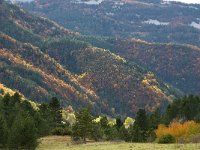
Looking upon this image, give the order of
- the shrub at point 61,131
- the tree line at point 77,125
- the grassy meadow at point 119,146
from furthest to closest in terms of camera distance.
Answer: the shrub at point 61,131 → the tree line at point 77,125 → the grassy meadow at point 119,146

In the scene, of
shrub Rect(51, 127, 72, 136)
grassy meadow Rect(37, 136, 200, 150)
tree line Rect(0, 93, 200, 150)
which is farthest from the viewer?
shrub Rect(51, 127, 72, 136)

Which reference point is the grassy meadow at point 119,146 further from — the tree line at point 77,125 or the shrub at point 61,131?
the shrub at point 61,131

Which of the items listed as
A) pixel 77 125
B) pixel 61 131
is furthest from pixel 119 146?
pixel 61 131

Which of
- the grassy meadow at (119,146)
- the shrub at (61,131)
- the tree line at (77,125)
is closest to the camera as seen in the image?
the grassy meadow at (119,146)

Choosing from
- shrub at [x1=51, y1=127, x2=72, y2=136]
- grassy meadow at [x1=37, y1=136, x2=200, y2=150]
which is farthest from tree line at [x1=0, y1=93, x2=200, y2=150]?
grassy meadow at [x1=37, y1=136, x2=200, y2=150]

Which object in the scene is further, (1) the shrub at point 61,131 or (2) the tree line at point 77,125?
(1) the shrub at point 61,131

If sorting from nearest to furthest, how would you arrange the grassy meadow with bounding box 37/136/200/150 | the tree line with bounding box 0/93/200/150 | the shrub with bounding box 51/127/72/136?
the grassy meadow with bounding box 37/136/200/150 < the tree line with bounding box 0/93/200/150 < the shrub with bounding box 51/127/72/136

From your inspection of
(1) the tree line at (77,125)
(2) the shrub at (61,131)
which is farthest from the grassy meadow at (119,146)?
(2) the shrub at (61,131)

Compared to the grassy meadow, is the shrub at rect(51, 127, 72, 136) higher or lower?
lower

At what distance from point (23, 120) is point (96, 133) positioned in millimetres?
26565

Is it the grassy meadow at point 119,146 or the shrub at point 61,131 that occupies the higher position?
the grassy meadow at point 119,146

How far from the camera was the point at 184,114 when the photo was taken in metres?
129

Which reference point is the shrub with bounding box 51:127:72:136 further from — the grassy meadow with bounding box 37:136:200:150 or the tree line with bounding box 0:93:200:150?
the grassy meadow with bounding box 37:136:200:150

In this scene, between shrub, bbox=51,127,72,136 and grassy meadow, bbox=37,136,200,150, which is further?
shrub, bbox=51,127,72,136
